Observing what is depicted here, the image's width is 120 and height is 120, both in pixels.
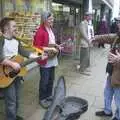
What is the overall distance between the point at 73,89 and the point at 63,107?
180 centimetres

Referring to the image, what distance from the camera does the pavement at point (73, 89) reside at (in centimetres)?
602

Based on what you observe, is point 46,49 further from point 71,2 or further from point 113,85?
point 71,2

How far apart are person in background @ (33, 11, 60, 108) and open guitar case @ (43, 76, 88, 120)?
27 cm

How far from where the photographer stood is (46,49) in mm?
5750

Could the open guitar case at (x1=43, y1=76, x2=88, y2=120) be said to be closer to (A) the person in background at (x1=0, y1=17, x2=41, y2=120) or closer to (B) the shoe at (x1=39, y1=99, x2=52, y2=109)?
(B) the shoe at (x1=39, y1=99, x2=52, y2=109)

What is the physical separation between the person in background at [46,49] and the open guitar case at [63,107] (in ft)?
0.90

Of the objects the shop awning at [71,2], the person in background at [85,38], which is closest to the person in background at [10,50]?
the person in background at [85,38]

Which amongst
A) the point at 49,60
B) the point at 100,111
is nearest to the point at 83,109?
the point at 100,111

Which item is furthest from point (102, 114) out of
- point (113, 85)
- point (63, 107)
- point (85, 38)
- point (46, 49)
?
point (85, 38)

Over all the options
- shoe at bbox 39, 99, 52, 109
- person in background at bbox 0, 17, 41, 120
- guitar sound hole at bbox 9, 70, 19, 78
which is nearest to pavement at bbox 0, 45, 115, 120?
shoe at bbox 39, 99, 52, 109

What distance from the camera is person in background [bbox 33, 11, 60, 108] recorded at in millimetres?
5863

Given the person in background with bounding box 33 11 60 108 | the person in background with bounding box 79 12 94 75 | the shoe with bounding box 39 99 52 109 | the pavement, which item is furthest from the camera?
the person in background with bounding box 79 12 94 75

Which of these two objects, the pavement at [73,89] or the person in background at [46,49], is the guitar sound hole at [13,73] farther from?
the pavement at [73,89]

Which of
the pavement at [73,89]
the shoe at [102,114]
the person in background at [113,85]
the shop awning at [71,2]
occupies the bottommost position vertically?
the shoe at [102,114]
